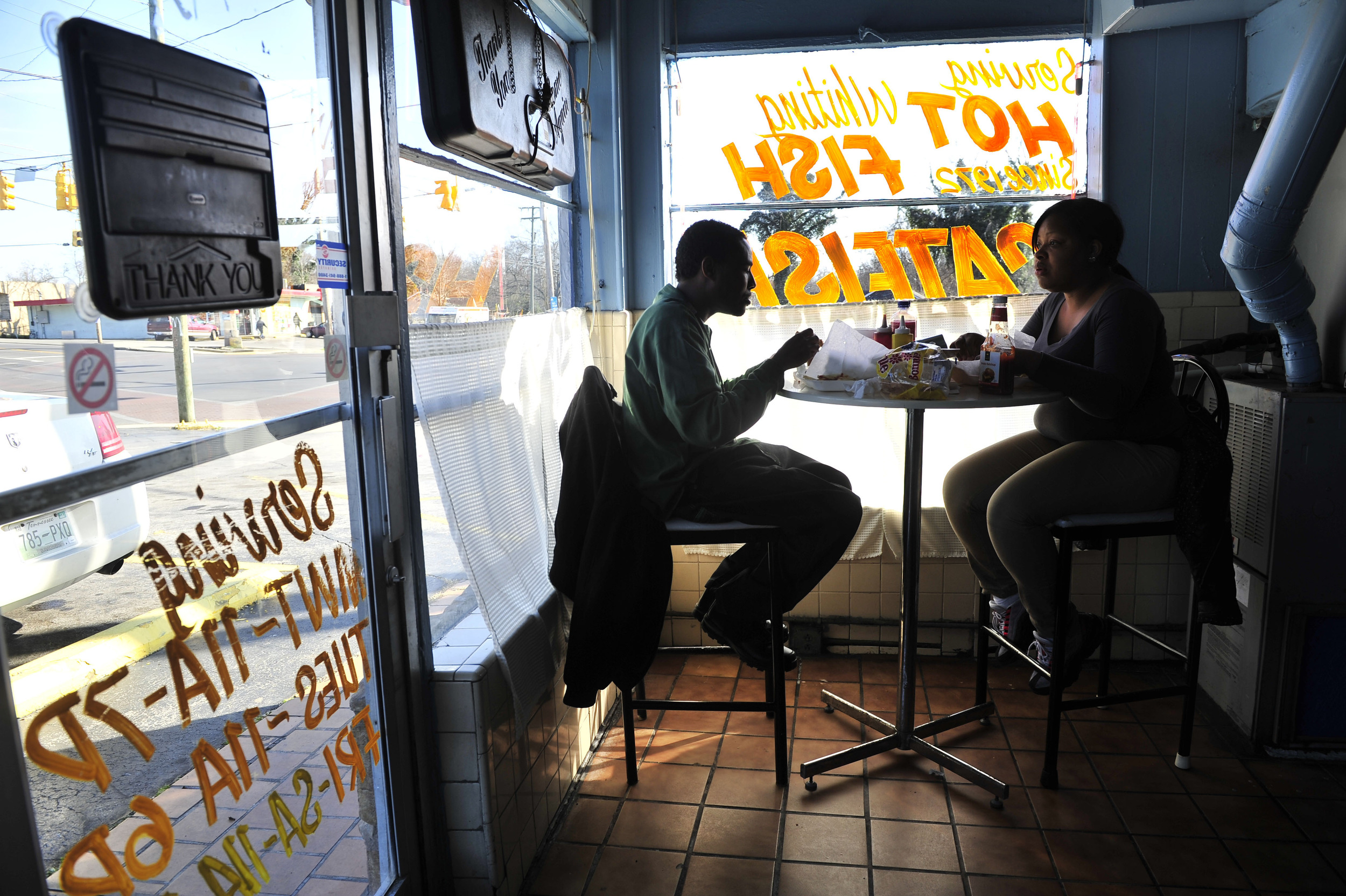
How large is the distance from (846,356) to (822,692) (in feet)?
4.11

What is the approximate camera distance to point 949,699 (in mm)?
3055

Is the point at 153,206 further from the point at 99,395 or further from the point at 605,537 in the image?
the point at 605,537

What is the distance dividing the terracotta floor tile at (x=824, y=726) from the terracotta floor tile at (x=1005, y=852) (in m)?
0.54

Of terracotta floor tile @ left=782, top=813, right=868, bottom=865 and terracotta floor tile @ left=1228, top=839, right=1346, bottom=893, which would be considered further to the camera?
terracotta floor tile @ left=782, top=813, right=868, bottom=865

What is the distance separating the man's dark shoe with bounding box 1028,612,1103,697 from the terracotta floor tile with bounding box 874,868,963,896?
64 cm

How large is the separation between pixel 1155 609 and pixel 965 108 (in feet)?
6.52

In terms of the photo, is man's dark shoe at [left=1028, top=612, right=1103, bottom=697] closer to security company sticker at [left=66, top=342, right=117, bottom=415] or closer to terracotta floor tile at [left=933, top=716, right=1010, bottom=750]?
terracotta floor tile at [left=933, top=716, right=1010, bottom=750]

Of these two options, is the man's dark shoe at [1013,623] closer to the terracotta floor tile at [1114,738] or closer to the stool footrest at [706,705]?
the terracotta floor tile at [1114,738]

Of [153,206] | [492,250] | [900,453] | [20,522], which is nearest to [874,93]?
[900,453]

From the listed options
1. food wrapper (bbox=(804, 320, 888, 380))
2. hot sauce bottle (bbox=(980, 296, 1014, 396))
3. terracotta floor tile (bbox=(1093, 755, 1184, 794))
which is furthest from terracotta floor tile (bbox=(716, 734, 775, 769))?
hot sauce bottle (bbox=(980, 296, 1014, 396))

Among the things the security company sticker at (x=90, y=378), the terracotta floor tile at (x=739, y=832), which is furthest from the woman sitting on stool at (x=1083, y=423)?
the security company sticker at (x=90, y=378)

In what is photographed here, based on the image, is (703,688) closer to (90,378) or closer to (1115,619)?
(1115,619)

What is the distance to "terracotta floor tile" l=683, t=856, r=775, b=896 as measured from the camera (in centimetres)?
208

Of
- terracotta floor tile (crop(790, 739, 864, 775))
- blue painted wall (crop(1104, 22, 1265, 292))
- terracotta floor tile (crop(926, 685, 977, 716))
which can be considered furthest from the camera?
blue painted wall (crop(1104, 22, 1265, 292))
